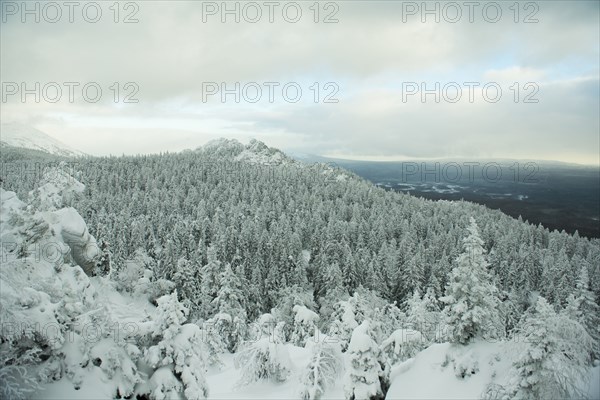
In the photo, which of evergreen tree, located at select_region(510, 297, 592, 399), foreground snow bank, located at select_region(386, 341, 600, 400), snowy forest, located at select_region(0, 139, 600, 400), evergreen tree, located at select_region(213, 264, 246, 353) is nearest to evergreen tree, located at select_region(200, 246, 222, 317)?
snowy forest, located at select_region(0, 139, 600, 400)

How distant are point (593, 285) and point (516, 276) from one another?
1230 cm

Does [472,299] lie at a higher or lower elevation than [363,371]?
higher

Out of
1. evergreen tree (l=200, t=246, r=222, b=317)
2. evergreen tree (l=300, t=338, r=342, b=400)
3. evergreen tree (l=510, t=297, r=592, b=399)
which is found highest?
evergreen tree (l=510, t=297, r=592, b=399)

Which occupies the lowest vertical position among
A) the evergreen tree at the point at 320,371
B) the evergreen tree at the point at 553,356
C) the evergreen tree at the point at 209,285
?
the evergreen tree at the point at 209,285

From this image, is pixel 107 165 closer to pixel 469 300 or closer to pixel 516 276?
pixel 516 276

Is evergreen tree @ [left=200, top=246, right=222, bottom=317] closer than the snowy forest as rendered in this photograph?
No

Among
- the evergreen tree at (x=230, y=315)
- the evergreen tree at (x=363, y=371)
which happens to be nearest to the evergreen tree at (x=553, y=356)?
the evergreen tree at (x=363, y=371)

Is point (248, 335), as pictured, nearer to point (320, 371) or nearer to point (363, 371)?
point (320, 371)

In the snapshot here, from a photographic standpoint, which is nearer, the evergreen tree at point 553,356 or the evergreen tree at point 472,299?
the evergreen tree at point 553,356

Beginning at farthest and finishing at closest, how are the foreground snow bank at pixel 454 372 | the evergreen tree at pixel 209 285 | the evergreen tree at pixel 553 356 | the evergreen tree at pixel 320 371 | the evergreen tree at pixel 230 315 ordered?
the evergreen tree at pixel 209 285 → the evergreen tree at pixel 230 315 → the evergreen tree at pixel 320 371 → the foreground snow bank at pixel 454 372 → the evergreen tree at pixel 553 356

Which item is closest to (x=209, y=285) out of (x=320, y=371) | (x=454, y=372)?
(x=320, y=371)

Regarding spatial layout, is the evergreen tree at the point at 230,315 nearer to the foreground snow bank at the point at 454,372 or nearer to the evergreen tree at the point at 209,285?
the evergreen tree at the point at 209,285

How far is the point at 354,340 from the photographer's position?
18.1 m

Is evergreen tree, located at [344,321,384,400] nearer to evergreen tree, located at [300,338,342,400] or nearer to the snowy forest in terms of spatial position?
the snowy forest
